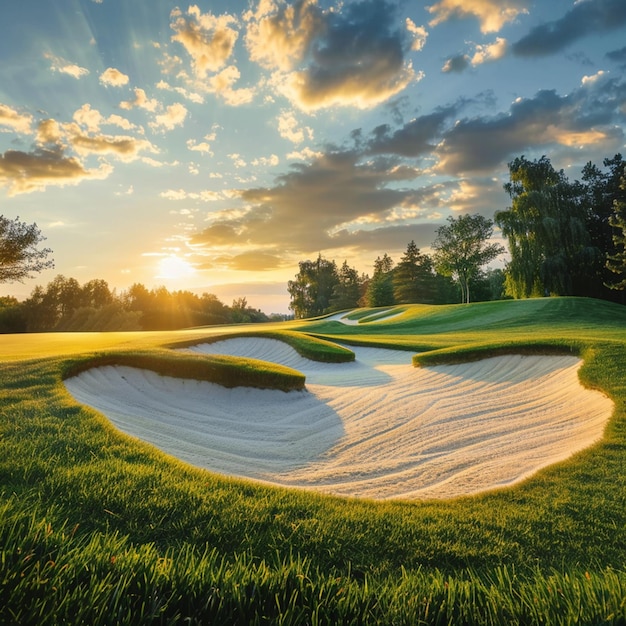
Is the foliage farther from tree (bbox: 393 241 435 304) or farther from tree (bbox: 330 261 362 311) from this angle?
tree (bbox: 330 261 362 311)

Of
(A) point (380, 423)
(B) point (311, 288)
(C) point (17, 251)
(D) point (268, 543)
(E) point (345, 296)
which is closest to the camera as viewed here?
(D) point (268, 543)

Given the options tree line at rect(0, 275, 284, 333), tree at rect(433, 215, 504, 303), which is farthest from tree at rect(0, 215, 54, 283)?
tree at rect(433, 215, 504, 303)

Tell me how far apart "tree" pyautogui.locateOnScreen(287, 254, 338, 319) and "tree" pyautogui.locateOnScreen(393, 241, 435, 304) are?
19.2 m

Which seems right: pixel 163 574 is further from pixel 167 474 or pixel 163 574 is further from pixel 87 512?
pixel 167 474

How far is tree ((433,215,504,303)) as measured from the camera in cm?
4903

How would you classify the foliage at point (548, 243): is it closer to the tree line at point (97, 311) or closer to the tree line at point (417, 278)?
the tree line at point (417, 278)

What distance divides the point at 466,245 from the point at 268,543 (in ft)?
170

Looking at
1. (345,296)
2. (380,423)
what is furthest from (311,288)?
(380,423)

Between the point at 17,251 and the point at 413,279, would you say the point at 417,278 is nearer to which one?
the point at 413,279

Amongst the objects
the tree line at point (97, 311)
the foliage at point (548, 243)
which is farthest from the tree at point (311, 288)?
the foliage at point (548, 243)

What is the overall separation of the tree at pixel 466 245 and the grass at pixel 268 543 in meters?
47.3

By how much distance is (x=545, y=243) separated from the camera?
32469 millimetres

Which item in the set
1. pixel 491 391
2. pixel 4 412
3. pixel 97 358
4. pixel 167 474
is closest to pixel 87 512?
pixel 167 474

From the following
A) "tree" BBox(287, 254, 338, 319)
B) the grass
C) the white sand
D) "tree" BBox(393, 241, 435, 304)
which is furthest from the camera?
"tree" BBox(287, 254, 338, 319)
